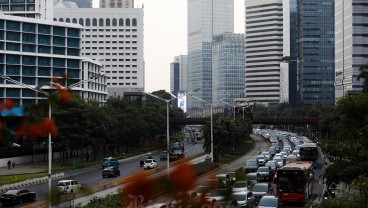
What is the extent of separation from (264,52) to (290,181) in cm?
16182

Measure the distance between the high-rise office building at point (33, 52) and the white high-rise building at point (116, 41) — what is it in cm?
7466

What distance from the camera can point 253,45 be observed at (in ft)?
617

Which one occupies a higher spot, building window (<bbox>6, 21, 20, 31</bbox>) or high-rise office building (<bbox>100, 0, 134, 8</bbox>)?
high-rise office building (<bbox>100, 0, 134, 8</bbox>)

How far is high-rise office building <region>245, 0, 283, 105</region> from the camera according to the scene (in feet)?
607

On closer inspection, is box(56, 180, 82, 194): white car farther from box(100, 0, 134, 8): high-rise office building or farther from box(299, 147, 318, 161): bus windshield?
box(100, 0, 134, 8): high-rise office building

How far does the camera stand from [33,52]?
7781 cm

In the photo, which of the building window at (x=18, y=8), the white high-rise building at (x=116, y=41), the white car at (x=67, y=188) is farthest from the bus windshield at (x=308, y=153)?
the white high-rise building at (x=116, y=41)

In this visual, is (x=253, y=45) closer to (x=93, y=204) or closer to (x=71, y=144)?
(x=71, y=144)

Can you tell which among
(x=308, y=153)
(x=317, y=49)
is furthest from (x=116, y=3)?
(x=308, y=153)

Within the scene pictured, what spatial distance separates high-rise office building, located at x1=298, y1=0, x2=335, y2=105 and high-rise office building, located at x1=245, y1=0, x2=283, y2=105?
63.9ft

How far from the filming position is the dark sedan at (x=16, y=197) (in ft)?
94.3

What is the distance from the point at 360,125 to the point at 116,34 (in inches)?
5528

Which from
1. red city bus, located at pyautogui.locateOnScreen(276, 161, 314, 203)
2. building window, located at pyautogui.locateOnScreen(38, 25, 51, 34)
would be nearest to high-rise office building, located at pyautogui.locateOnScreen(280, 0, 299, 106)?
building window, located at pyautogui.locateOnScreen(38, 25, 51, 34)

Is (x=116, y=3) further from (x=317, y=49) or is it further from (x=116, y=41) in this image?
(x=317, y=49)
